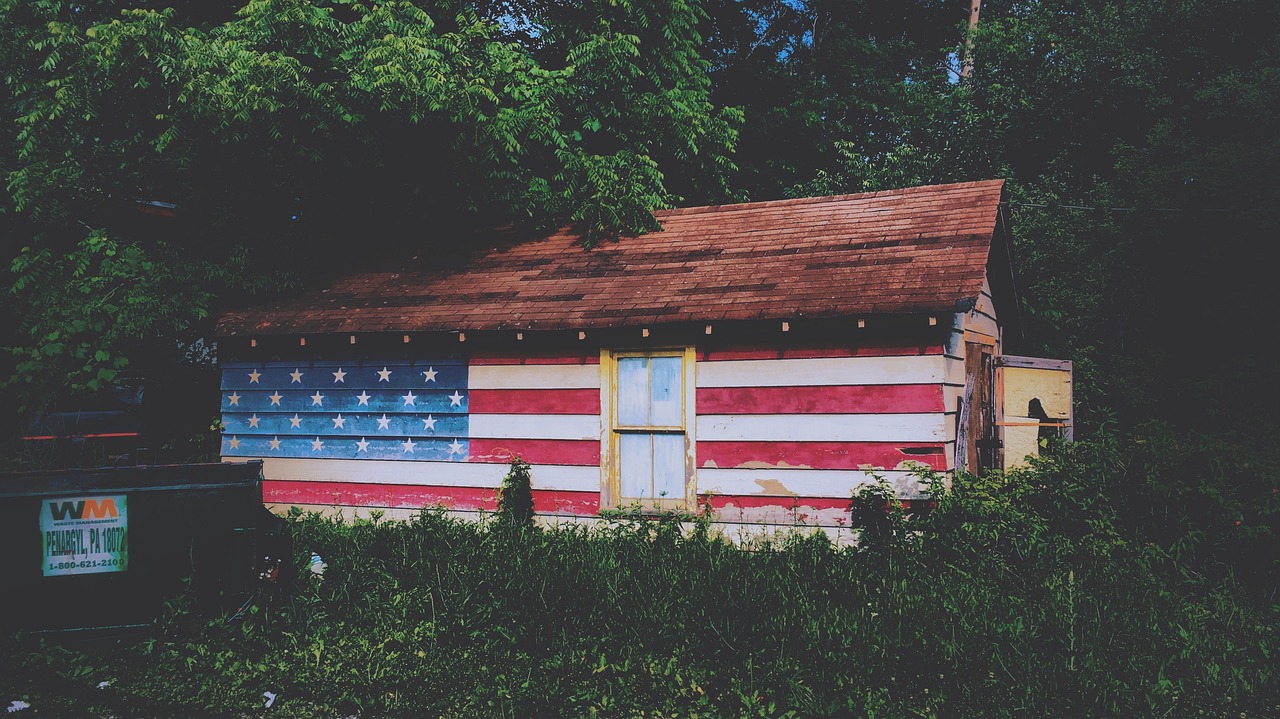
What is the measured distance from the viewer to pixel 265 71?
9.52m

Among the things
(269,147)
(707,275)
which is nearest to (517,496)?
(707,275)

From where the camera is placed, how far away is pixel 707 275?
349 inches

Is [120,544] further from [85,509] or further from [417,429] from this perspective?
[417,429]

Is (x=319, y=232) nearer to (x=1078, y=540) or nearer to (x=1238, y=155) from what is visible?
(x=1078, y=540)

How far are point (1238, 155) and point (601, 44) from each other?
10455mm

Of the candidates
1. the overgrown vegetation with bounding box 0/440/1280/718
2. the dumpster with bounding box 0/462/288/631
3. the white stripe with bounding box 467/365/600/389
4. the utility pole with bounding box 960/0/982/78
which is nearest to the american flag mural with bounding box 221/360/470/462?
the white stripe with bounding box 467/365/600/389

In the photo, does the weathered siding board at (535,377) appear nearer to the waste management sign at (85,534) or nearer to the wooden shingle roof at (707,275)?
the wooden shingle roof at (707,275)

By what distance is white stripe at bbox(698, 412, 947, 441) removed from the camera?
7508 mm

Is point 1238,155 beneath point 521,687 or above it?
above

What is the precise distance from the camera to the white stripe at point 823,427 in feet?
24.6

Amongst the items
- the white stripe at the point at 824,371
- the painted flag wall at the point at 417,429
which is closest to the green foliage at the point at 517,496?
the painted flag wall at the point at 417,429

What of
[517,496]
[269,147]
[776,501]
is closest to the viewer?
[776,501]

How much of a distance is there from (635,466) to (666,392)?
828mm

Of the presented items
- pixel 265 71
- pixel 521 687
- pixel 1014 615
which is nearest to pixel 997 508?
pixel 1014 615
